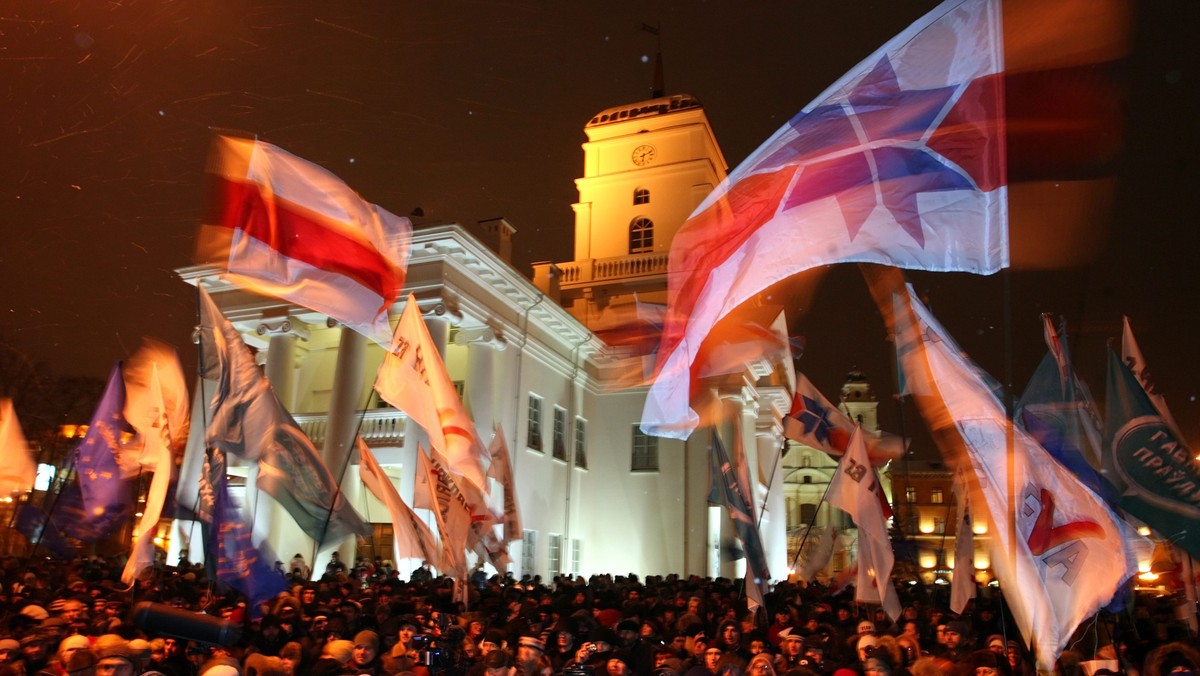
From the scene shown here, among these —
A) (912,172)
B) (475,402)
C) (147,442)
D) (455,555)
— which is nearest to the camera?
(912,172)

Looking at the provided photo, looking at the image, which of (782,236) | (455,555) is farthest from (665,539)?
(782,236)

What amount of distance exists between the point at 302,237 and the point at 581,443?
21.0 metres

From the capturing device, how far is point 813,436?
47.1ft

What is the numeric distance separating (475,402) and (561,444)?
6.37 metres

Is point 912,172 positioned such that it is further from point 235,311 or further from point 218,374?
point 235,311

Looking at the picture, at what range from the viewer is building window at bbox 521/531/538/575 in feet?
78.6

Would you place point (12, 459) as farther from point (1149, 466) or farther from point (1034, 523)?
point (1149, 466)

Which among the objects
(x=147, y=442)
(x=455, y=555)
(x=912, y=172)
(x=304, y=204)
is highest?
(x=304, y=204)

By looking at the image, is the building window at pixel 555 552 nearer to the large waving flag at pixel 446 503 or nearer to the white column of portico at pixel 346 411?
the white column of portico at pixel 346 411

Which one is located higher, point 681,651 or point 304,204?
point 304,204

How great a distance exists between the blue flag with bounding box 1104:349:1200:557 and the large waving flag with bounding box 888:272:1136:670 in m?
0.84

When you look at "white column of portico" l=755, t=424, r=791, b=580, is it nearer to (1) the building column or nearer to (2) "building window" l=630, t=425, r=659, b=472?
(2) "building window" l=630, t=425, r=659, b=472

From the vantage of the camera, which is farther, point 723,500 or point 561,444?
point 561,444

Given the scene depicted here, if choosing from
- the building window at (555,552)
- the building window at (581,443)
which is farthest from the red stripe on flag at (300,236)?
the building window at (581,443)
